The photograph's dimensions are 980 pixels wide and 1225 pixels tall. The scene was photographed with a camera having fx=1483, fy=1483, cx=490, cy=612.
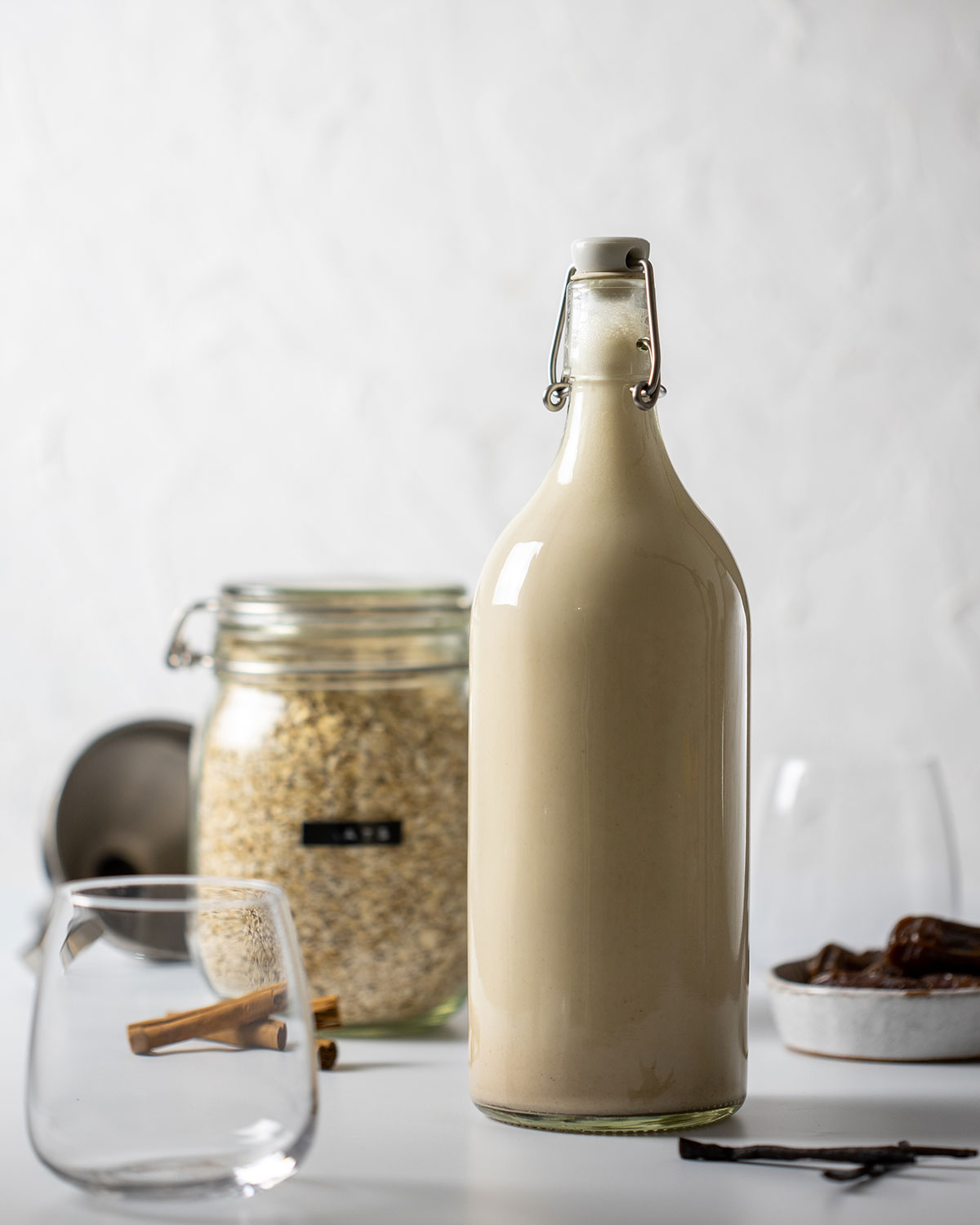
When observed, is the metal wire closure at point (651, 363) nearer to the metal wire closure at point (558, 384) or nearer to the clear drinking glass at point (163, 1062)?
the metal wire closure at point (558, 384)

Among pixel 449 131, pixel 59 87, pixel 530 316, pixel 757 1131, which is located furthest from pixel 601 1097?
pixel 59 87

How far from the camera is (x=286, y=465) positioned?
4.90ft

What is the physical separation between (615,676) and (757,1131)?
20 centimetres

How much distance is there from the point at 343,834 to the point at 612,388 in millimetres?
290

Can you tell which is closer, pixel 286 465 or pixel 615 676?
pixel 615 676

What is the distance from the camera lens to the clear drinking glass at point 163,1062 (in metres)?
0.47

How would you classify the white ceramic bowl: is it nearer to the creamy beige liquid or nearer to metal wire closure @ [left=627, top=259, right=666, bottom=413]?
the creamy beige liquid

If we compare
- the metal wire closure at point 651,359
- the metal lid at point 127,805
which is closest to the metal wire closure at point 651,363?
the metal wire closure at point 651,359

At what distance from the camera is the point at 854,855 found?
784 millimetres

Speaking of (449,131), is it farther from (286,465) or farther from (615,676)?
(615,676)

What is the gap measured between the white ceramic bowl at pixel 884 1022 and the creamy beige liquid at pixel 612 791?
0.13m

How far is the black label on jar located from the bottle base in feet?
0.63

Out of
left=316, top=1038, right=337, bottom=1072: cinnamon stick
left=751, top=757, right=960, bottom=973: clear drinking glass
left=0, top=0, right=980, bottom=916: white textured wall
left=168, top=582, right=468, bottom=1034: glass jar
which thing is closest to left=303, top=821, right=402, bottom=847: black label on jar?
left=168, top=582, right=468, bottom=1034: glass jar

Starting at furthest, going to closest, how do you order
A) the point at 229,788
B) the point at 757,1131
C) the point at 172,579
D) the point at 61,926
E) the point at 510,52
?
the point at 172,579, the point at 510,52, the point at 229,788, the point at 757,1131, the point at 61,926
